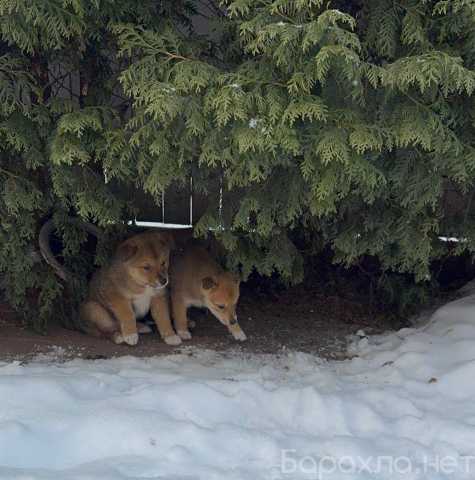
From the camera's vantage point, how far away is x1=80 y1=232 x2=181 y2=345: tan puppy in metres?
4.98

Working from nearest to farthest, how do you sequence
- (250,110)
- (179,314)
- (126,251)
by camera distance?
(250,110) < (126,251) < (179,314)

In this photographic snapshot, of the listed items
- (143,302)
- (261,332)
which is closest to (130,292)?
(143,302)

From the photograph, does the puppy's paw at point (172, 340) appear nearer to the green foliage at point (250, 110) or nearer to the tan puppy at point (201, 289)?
the tan puppy at point (201, 289)

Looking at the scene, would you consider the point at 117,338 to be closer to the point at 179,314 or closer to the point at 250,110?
the point at 179,314

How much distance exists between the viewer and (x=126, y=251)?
5.00 metres

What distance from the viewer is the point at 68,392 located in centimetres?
377

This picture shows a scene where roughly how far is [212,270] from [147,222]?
80.1 inches

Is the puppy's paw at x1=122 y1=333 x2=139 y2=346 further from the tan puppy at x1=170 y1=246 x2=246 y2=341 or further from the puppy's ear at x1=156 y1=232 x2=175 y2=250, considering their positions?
the puppy's ear at x1=156 y1=232 x2=175 y2=250

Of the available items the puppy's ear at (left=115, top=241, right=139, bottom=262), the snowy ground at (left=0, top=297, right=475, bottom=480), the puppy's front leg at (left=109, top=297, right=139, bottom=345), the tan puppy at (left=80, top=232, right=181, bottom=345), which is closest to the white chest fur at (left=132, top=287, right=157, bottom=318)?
the tan puppy at (left=80, top=232, right=181, bottom=345)

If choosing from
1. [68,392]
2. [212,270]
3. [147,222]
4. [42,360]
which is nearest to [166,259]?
[212,270]

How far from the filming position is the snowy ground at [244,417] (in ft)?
10.5

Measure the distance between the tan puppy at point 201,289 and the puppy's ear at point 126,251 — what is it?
535 mm

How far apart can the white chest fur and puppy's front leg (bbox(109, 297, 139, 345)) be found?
0.11m

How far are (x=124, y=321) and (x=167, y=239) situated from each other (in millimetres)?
800
